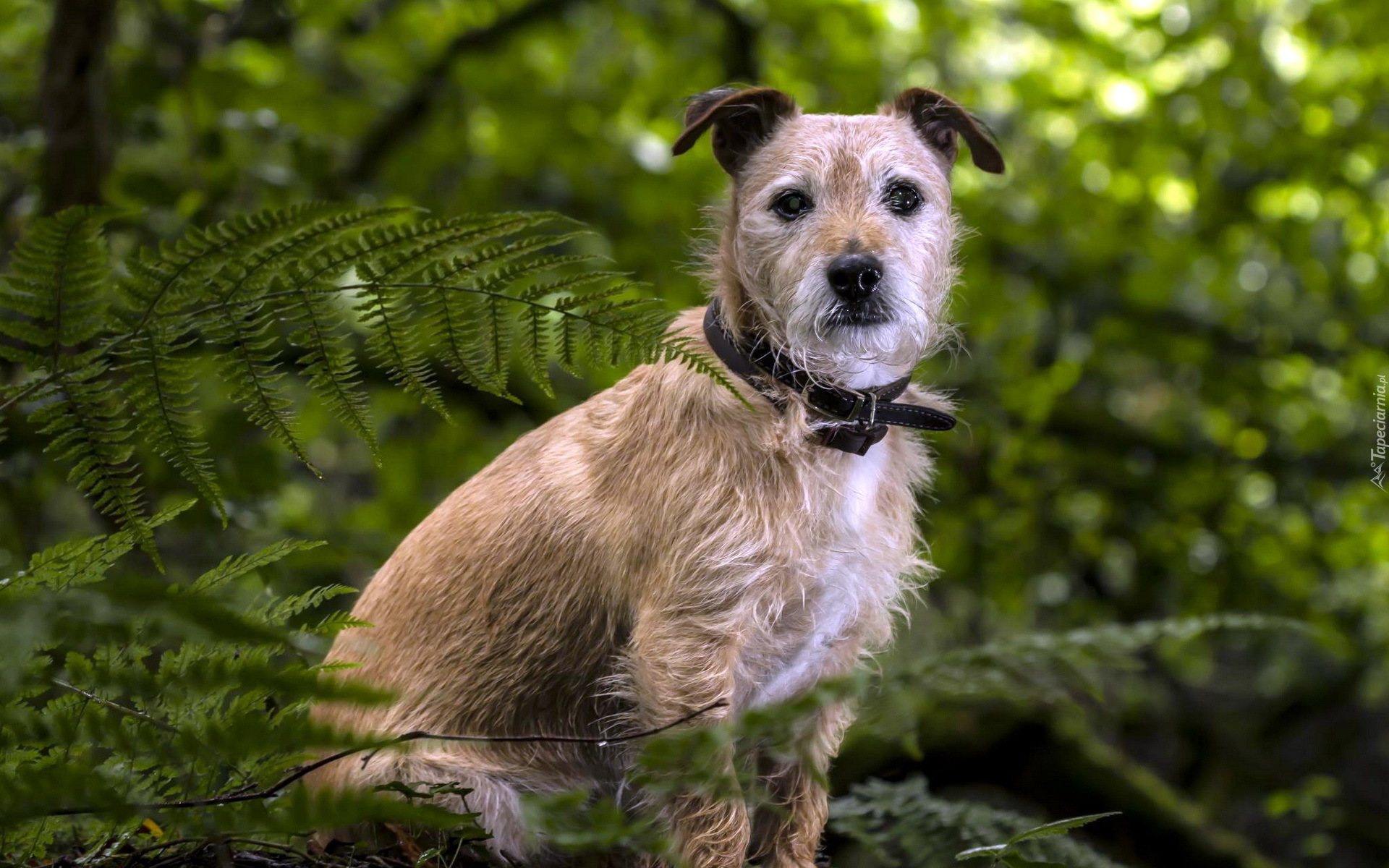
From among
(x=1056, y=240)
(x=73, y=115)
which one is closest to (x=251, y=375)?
(x=73, y=115)

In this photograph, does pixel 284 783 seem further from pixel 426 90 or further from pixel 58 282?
pixel 426 90

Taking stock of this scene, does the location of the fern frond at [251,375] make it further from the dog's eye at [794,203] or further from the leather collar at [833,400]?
the dog's eye at [794,203]

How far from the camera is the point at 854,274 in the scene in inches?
106

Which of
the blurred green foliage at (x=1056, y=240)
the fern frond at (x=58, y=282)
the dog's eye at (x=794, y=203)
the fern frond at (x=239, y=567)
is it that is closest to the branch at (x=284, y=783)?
the fern frond at (x=239, y=567)

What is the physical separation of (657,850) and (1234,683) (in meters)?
11.6

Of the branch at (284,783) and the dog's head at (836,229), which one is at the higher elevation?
the dog's head at (836,229)

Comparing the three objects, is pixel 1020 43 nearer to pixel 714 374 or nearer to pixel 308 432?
pixel 308 432

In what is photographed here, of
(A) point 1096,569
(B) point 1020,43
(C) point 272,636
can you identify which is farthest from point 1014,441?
(C) point 272,636

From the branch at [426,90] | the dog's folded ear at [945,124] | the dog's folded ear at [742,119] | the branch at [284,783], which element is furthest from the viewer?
the branch at [426,90]

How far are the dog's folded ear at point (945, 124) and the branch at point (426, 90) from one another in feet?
15.9

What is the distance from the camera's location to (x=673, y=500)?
8.98 feet

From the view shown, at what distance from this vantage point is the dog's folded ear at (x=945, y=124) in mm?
3221

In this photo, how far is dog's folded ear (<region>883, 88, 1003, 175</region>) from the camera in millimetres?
3221

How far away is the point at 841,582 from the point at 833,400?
0.45 meters
